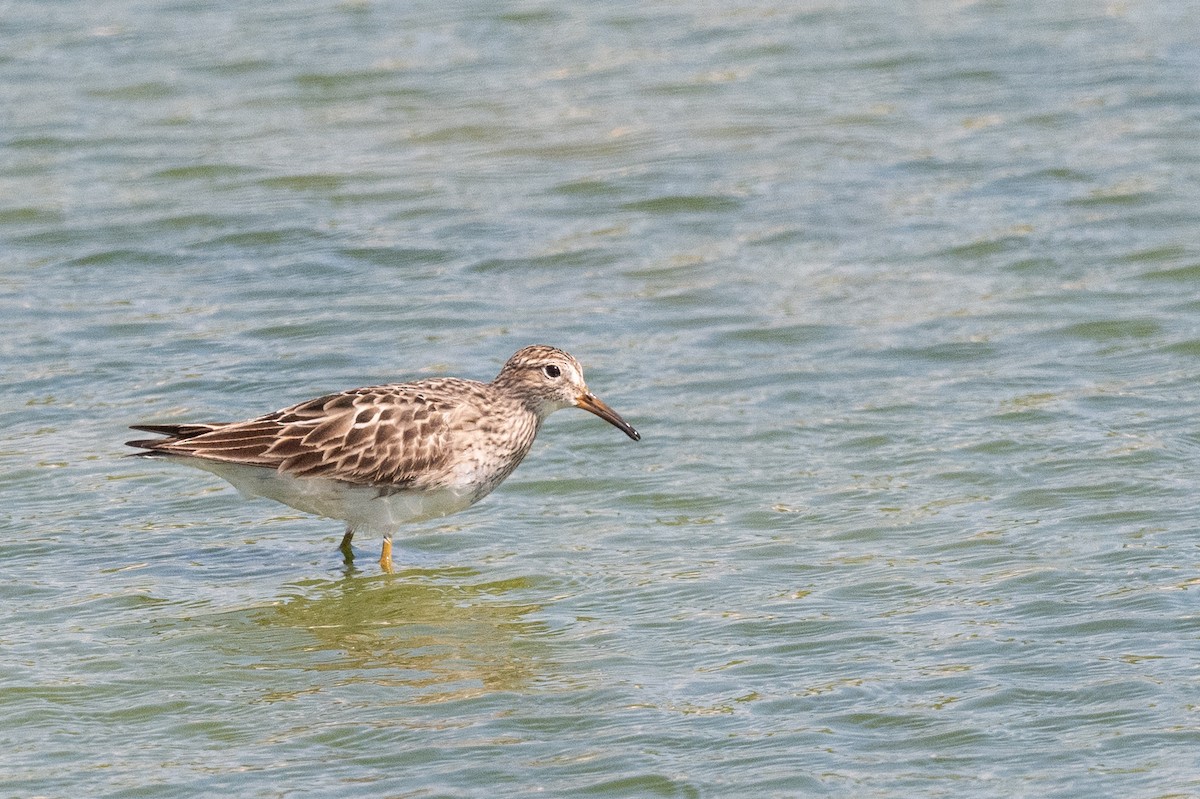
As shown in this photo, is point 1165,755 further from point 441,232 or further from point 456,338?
point 441,232

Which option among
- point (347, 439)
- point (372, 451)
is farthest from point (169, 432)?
point (372, 451)

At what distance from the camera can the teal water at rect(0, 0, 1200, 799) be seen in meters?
8.88

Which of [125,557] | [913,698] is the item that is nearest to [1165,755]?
[913,698]

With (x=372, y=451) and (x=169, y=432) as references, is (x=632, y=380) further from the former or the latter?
(x=169, y=432)

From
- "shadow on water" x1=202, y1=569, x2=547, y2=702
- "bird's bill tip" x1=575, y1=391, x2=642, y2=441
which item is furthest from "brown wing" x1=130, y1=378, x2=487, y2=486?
"bird's bill tip" x1=575, y1=391, x2=642, y2=441

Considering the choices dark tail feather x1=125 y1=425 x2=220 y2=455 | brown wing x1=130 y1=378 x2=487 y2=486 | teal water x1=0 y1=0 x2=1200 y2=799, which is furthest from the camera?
brown wing x1=130 y1=378 x2=487 y2=486

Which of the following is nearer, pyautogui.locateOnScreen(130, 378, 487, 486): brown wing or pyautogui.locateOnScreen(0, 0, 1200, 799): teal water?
pyautogui.locateOnScreen(0, 0, 1200, 799): teal water

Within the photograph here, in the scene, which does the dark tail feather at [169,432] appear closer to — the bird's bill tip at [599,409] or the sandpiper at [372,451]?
the sandpiper at [372,451]

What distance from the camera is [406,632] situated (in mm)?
10383

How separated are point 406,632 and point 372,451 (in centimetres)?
118

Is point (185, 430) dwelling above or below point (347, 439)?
above

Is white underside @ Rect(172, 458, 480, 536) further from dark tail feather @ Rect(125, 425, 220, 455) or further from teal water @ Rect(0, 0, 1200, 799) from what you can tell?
teal water @ Rect(0, 0, 1200, 799)

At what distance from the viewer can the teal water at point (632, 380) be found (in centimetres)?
888

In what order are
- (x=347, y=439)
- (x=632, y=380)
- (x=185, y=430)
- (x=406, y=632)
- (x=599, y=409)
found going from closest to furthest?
→ (x=406, y=632) < (x=185, y=430) < (x=347, y=439) < (x=599, y=409) < (x=632, y=380)
